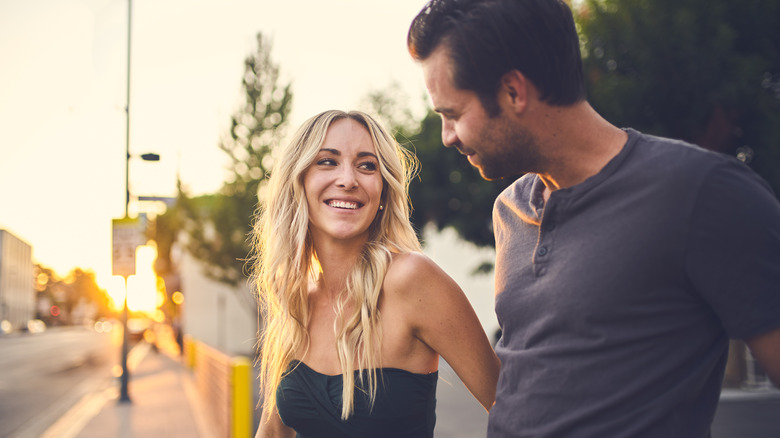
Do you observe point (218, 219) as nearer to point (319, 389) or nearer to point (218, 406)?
point (218, 406)

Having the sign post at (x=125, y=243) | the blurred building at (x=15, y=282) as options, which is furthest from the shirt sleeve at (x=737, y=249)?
the blurred building at (x=15, y=282)

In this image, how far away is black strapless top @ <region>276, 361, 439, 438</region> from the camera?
2336 millimetres

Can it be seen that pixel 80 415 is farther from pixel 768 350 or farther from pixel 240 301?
pixel 240 301

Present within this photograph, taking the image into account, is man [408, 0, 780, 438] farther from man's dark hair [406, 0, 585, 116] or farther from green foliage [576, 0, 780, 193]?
green foliage [576, 0, 780, 193]

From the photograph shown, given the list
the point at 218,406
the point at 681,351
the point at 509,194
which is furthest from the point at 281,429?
the point at 218,406

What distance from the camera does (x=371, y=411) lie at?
233 centimetres

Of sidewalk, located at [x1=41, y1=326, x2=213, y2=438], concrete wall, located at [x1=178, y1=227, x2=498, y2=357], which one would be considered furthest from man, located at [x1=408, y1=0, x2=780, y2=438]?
concrete wall, located at [x1=178, y1=227, x2=498, y2=357]

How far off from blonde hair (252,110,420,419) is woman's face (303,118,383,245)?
34 mm

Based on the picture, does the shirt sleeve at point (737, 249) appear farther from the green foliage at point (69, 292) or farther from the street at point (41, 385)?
the green foliage at point (69, 292)

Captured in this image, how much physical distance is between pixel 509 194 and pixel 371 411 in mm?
930

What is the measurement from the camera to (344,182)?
8.23 ft

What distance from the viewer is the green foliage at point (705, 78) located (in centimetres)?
1173

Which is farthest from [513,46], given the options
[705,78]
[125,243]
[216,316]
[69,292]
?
[69,292]

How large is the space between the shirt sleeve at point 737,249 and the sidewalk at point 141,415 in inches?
352
